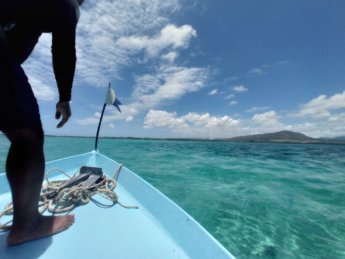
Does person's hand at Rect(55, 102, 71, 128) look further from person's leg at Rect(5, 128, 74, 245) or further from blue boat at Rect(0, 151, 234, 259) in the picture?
blue boat at Rect(0, 151, 234, 259)

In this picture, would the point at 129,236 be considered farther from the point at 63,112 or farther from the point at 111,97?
the point at 111,97

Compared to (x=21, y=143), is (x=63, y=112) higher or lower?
higher

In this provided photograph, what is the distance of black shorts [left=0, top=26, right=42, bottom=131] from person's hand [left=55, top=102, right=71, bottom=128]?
0.31 m

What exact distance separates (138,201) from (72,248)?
1061 mm

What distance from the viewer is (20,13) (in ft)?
3.69

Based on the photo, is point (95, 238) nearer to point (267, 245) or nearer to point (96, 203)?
point (96, 203)

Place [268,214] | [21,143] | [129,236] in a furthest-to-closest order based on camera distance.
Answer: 1. [268,214]
2. [129,236]
3. [21,143]

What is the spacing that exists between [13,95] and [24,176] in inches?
20.8

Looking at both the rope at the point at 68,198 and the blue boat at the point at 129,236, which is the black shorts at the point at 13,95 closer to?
the blue boat at the point at 129,236

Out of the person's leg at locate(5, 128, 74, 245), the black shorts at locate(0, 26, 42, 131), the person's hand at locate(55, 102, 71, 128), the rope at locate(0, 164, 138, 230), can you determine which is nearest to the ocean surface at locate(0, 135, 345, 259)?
the rope at locate(0, 164, 138, 230)

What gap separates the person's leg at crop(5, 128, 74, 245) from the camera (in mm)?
1262

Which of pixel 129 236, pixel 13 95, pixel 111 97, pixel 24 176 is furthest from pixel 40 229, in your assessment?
pixel 111 97

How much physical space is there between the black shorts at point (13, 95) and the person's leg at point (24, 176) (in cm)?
7

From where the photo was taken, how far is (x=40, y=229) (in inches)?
60.6
